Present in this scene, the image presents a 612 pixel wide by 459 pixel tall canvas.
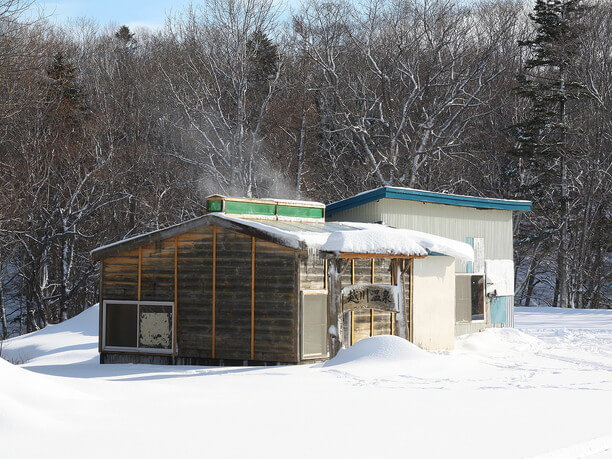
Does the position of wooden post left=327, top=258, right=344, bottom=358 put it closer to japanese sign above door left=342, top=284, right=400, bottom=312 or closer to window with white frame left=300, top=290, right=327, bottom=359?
japanese sign above door left=342, top=284, right=400, bottom=312

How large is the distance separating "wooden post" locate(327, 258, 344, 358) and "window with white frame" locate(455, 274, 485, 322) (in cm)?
885

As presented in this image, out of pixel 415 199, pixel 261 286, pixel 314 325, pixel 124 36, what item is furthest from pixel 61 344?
pixel 124 36

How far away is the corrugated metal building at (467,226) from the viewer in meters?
23.8

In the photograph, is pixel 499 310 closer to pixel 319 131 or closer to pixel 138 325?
pixel 138 325

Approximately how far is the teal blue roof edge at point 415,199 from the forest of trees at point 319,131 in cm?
1051

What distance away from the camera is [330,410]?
12000 millimetres

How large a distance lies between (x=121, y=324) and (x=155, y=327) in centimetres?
120

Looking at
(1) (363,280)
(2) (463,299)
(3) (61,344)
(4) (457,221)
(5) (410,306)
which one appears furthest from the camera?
(3) (61,344)

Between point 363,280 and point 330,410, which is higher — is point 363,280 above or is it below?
above

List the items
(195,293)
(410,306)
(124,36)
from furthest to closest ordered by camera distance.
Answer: (124,36), (410,306), (195,293)

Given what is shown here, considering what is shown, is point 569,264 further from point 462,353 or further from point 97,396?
point 97,396

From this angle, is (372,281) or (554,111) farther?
(554,111)

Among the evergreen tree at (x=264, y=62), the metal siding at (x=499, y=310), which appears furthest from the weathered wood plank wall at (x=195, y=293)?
the evergreen tree at (x=264, y=62)

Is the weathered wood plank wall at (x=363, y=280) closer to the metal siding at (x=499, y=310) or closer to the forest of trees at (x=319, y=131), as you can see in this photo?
the metal siding at (x=499, y=310)
